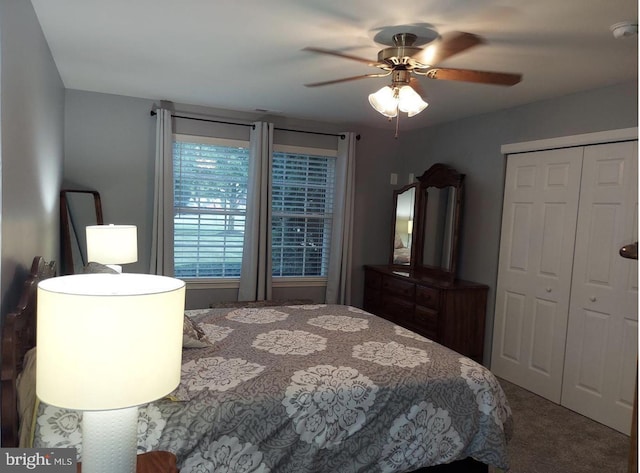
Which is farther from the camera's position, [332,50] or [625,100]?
[625,100]

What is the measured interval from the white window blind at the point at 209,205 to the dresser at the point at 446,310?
68.5 inches

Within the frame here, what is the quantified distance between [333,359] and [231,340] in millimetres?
627

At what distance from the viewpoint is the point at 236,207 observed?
179 inches

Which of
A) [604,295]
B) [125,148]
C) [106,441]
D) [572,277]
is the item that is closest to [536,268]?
[572,277]

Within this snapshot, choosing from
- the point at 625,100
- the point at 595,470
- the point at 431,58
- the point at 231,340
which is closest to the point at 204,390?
the point at 231,340

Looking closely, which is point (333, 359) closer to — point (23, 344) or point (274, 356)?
point (274, 356)

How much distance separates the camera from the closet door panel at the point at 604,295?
2.96 meters

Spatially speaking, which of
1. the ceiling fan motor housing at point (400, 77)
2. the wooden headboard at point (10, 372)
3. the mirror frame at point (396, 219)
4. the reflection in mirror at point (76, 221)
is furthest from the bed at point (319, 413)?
the mirror frame at point (396, 219)

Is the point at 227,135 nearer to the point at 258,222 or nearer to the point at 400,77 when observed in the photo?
the point at 258,222

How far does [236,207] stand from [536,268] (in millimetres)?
2806

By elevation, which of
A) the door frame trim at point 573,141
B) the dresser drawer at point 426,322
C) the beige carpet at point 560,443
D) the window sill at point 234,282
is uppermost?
the door frame trim at point 573,141

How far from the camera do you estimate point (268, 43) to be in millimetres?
2535

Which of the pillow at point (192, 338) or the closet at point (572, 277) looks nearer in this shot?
the pillow at point (192, 338)

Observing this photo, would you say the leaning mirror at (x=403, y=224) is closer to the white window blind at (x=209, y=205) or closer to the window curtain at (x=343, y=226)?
the window curtain at (x=343, y=226)
